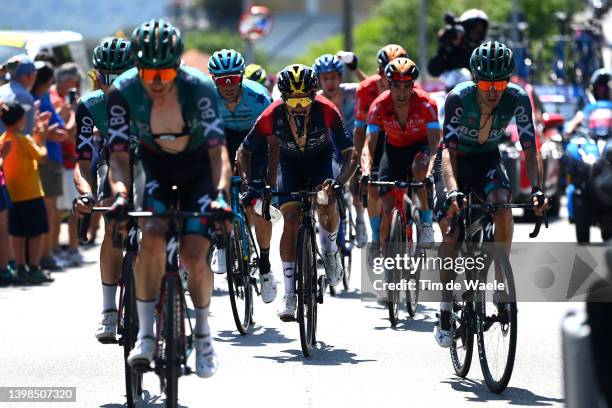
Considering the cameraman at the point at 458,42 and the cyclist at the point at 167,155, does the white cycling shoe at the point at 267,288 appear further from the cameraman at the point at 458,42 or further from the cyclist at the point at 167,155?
the cameraman at the point at 458,42

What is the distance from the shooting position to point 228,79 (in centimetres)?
1177

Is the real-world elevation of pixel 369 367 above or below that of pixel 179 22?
below

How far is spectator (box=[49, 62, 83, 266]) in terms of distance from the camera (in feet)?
51.8

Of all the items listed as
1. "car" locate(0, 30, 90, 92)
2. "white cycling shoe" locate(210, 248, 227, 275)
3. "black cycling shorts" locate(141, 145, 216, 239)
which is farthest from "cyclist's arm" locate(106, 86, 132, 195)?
"car" locate(0, 30, 90, 92)

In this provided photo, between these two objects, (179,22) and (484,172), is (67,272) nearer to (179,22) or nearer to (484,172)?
(484,172)

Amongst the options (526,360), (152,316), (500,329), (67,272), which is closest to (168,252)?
(152,316)

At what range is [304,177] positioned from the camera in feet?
36.9

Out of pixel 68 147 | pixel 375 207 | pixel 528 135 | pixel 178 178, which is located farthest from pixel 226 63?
pixel 68 147

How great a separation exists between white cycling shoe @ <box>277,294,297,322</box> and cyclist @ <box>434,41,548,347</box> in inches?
52.2

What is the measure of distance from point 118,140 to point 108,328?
144cm

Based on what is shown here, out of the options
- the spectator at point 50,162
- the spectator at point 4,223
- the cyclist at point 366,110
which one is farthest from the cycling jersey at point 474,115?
the spectator at point 50,162

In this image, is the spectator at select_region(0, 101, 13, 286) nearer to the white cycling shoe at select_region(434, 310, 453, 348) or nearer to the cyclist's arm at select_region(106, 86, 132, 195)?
the white cycling shoe at select_region(434, 310, 453, 348)

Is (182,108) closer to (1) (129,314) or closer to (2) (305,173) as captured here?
(1) (129,314)

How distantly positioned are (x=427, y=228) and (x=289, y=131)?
75.9 inches
